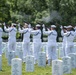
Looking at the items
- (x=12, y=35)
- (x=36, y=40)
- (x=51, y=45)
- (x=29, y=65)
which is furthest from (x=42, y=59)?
(x=12, y=35)

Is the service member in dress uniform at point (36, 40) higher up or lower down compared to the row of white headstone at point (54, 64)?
higher up

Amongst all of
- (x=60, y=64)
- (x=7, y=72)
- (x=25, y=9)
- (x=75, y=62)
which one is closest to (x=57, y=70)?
(x=60, y=64)

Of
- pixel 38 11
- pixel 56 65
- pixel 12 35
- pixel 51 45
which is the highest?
pixel 38 11

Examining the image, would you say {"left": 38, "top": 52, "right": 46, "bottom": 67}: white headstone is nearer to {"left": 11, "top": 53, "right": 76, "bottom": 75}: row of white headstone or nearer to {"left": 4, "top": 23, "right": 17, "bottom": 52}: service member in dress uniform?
{"left": 11, "top": 53, "right": 76, "bottom": 75}: row of white headstone

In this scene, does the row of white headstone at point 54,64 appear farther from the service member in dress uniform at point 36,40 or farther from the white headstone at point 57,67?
the service member in dress uniform at point 36,40

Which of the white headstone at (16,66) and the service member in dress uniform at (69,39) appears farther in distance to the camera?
the service member in dress uniform at (69,39)

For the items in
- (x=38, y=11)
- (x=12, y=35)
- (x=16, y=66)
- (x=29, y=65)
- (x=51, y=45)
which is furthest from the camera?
(x=38, y=11)

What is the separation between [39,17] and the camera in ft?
167

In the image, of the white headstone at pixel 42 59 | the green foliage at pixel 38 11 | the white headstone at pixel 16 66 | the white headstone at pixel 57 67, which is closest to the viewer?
the white headstone at pixel 57 67

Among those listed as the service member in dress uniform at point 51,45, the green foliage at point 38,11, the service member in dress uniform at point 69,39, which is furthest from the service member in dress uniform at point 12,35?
the green foliage at point 38,11

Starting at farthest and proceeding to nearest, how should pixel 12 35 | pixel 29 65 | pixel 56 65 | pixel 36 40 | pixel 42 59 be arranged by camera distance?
pixel 12 35 < pixel 36 40 < pixel 42 59 < pixel 29 65 < pixel 56 65

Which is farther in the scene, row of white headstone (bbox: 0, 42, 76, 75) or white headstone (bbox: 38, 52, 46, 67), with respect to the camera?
white headstone (bbox: 38, 52, 46, 67)

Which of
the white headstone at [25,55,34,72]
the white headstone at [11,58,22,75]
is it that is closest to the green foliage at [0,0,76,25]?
the white headstone at [25,55,34,72]

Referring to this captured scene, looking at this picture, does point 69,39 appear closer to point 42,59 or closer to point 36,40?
point 36,40
